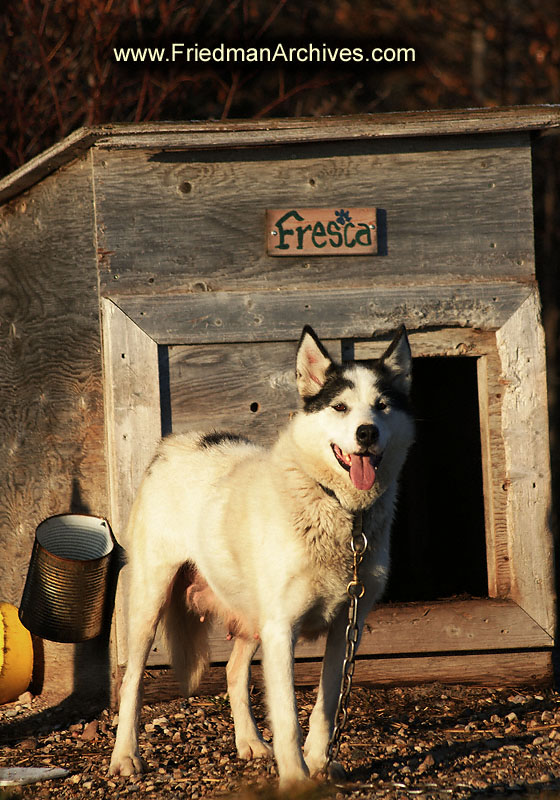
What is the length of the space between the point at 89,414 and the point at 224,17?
7.50 metres

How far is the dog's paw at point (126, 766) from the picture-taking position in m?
4.40

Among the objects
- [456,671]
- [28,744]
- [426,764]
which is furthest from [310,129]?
[28,744]

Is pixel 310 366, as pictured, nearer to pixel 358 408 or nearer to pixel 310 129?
pixel 358 408

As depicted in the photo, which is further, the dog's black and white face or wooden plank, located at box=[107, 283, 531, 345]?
wooden plank, located at box=[107, 283, 531, 345]

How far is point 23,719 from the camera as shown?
5637 mm

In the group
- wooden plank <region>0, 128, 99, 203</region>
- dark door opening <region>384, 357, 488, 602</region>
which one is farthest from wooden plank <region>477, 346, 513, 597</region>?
wooden plank <region>0, 128, 99, 203</region>

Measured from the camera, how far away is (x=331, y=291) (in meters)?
5.68

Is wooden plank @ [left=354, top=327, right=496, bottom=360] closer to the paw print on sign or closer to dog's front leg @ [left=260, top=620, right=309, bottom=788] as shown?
the paw print on sign

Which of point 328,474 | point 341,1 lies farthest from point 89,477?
point 341,1

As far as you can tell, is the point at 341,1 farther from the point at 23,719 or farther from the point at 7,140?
the point at 23,719

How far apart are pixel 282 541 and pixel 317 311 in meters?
1.98

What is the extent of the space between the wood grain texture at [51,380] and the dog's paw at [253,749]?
1.50m

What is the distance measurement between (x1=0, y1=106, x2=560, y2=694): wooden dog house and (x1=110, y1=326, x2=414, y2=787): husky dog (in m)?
0.89

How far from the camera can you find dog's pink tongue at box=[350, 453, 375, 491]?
13.0 feet
